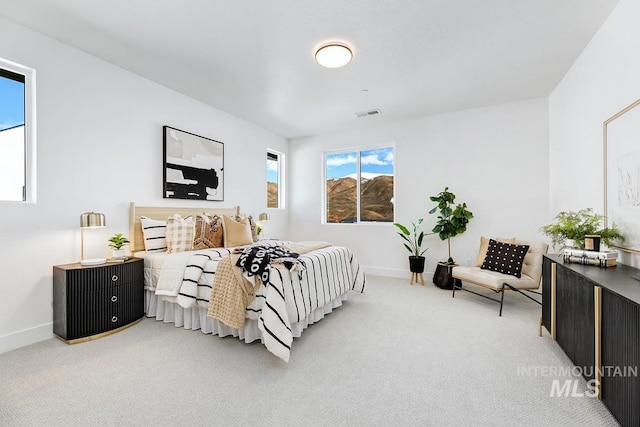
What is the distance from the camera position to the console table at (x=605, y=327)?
1.28 meters

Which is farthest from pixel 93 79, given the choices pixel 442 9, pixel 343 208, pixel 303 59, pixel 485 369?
pixel 485 369

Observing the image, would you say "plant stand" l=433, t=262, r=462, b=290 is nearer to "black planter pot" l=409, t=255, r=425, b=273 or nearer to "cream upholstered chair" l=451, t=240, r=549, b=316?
"black planter pot" l=409, t=255, r=425, b=273

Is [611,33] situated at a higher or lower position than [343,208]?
higher

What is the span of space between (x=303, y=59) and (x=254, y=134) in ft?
8.13

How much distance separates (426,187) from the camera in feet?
15.5

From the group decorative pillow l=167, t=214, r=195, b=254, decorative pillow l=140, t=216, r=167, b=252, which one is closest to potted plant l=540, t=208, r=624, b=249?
decorative pillow l=167, t=214, r=195, b=254

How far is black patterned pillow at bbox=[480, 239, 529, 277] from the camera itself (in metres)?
3.30

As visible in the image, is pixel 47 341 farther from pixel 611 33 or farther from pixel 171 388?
pixel 611 33

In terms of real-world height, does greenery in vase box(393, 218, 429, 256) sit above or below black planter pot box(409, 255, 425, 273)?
above

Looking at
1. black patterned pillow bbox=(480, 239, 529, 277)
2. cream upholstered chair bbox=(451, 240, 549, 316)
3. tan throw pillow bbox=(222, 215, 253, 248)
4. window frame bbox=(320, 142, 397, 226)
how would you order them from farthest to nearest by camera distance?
window frame bbox=(320, 142, 397, 226)
tan throw pillow bbox=(222, 215, 253, 248)
black patterned pillow bbox=(480, 239, 529, 277)
cream upholstered chair bbox=(451, 240, 549, 316)

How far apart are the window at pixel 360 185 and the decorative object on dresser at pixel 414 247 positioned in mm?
465

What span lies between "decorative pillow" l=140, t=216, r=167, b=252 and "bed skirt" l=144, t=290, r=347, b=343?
0.50m

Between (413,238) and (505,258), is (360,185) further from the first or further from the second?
(505,258)

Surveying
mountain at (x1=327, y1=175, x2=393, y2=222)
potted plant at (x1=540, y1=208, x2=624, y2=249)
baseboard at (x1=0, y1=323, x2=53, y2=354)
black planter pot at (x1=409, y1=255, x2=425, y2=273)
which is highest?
mountain at (x1=327, y1=175, x2=393, y2=222)
